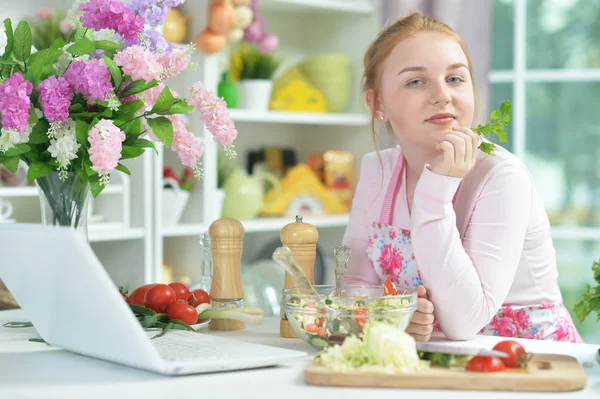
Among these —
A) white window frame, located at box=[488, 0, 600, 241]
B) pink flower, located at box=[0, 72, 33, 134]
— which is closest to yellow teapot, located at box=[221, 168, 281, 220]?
white window frame, located at box=[488, 0, 600, 241]

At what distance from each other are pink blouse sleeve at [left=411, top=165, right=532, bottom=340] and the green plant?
212 centimetres

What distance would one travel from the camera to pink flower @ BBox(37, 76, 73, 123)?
138 centimetres

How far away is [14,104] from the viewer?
134 centimetres

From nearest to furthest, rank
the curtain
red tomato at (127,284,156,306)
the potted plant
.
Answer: red tomato at (127,284,156,306), the potted plant, the curtain

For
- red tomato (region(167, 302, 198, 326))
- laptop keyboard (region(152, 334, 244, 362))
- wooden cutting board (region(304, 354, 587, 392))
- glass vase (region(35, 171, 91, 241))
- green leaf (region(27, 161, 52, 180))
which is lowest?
wooden cutting board (region(304, 354, 587, 392))

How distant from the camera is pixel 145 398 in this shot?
1.04 meters

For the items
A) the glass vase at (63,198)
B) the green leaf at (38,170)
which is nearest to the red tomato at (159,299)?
the glass vase at (63,198)

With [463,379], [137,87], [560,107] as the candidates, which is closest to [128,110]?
[137,87]

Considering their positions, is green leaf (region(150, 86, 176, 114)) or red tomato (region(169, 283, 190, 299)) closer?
green leaf (region(150, 86, 176, 114))

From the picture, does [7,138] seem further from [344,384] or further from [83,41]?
[344,384]

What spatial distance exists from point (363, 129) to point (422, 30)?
7.27ft

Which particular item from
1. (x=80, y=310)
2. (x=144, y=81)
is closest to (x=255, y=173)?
(x=144, y=81)

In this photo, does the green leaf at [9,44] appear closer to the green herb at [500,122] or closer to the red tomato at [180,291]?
the red tomato at [180,291]

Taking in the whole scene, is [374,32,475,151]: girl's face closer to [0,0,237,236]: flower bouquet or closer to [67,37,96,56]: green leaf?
[0,0,237,236]: flower bouquet
